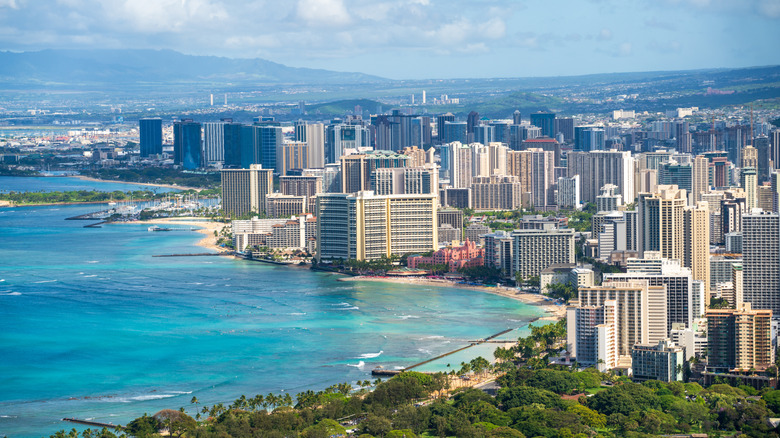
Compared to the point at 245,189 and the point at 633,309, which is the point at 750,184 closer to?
the point at 245,189

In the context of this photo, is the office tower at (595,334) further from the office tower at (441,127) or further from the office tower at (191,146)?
the office tower at (191,146)

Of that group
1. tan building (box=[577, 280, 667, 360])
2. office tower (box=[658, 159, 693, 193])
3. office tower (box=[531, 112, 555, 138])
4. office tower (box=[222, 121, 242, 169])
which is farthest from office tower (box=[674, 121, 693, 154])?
tan building (box=[577, 280, 667, 360])

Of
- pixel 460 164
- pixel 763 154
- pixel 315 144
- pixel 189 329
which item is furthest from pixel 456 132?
pixel 189 329

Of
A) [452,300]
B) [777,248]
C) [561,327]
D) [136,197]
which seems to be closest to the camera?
[561,327]

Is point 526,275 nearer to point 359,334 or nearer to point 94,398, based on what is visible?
point 359,334

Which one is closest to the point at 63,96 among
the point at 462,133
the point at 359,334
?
the point at 462,133

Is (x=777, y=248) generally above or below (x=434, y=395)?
above
